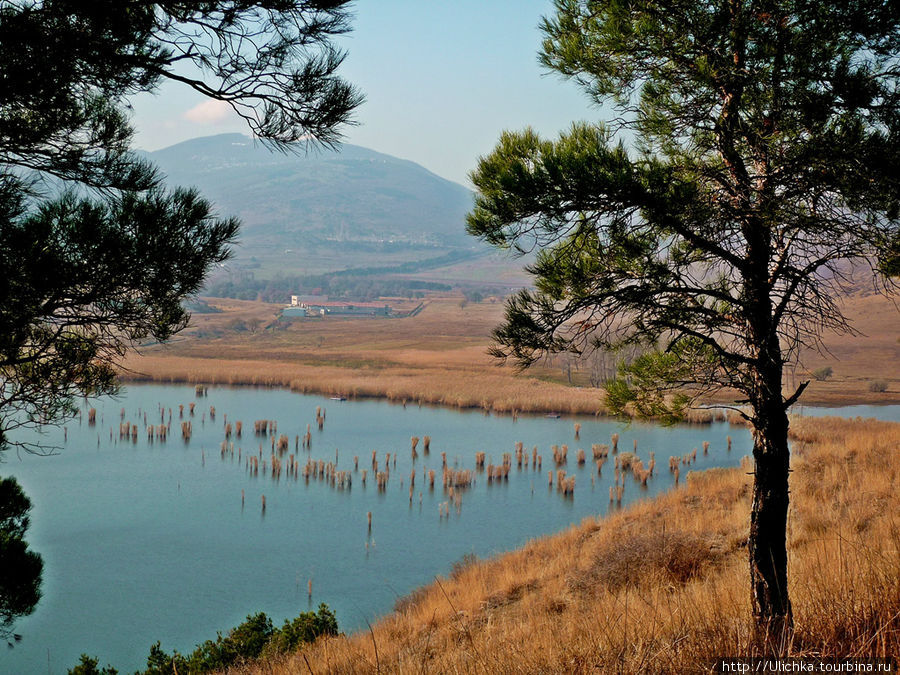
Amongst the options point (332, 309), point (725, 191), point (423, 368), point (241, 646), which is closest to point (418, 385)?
point (423, 368)

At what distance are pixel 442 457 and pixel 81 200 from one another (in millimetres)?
18333

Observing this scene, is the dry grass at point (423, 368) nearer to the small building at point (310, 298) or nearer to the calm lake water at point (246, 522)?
the calm lake water at point (246, 522)

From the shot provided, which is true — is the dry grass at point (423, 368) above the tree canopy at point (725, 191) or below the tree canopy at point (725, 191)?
below

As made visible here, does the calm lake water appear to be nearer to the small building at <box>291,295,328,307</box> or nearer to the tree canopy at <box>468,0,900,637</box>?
the tree canopy at <box>468,0,900,637</box>

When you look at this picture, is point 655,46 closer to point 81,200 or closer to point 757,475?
point 757,475

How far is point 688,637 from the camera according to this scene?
9.36ft

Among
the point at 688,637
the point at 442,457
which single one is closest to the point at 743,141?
the point at 688,637

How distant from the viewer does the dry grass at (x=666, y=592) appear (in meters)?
2.99

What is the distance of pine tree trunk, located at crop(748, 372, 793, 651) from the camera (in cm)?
435

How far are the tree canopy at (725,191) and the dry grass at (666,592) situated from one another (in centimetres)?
87

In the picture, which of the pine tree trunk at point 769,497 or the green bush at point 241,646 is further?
the green bush at point 241,646

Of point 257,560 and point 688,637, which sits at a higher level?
point 688,637

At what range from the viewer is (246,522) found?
Answer: 54.5 feet

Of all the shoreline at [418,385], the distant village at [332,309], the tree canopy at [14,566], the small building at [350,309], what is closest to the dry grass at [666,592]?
the tree canopy at [14,566]
